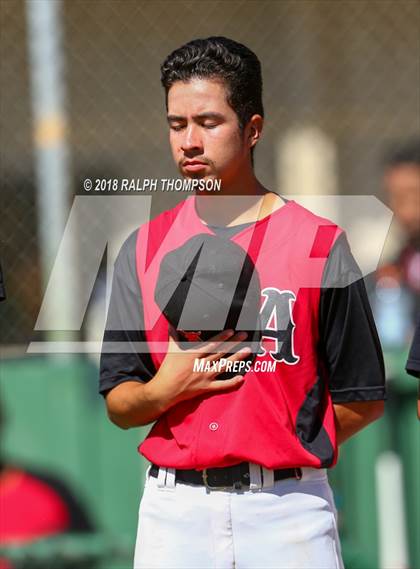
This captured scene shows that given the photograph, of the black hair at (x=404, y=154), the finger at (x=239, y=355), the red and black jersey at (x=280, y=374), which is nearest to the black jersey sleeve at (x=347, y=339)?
the red and black jersey at (x=280, y=374)

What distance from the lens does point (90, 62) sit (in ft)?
13.2

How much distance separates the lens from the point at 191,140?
9.67ft

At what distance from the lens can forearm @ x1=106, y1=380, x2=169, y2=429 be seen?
2.88 metres

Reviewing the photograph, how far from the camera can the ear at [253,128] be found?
3020 millimetres

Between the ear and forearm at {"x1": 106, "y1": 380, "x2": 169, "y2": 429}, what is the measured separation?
2.46ft

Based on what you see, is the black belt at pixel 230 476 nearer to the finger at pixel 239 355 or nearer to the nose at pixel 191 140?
the finger at pixel 239 355

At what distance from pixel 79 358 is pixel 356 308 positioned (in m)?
2.27

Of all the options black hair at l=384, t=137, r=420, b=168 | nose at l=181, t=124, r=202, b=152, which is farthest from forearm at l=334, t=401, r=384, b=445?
black hair at l=384, t=137, r=420, b=168

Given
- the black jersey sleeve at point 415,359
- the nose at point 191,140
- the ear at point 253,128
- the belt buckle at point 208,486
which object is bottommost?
the belt buckle at point 208,486

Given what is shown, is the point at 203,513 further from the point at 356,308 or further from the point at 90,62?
the point at 90,62

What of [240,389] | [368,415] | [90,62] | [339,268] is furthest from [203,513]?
[90,62]

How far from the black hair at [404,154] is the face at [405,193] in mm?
18

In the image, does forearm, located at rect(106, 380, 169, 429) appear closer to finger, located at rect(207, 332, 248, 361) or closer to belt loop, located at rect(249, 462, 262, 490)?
finger, located at rect(207, 332, 248, 361)

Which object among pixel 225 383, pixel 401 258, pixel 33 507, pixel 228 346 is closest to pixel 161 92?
pixel 401 258
